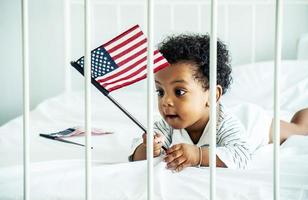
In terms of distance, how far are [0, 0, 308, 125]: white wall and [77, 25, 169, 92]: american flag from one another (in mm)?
1569

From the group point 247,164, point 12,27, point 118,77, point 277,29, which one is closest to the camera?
point 277,29

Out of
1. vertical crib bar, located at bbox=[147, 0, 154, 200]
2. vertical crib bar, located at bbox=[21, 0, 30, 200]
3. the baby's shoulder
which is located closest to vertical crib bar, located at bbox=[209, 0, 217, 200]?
vertical crib bar, located at bbox=[147, 0, 154, 200]

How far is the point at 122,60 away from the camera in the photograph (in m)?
1.09

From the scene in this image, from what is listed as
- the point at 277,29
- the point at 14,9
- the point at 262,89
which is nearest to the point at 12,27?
the point at 14,9

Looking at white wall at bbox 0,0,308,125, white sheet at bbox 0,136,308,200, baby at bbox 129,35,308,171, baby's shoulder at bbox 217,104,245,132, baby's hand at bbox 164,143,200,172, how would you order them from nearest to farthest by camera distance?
white sheet at bbox 0,136,308,200 → baby's hand at bbox 164,143,200,172 → baby at bbox 129,35,308,171 → baby's shoulder at bbox 217,104,245,132 → white wall at bbox 0,0,308,125

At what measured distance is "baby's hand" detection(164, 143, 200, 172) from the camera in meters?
Result: 1.16

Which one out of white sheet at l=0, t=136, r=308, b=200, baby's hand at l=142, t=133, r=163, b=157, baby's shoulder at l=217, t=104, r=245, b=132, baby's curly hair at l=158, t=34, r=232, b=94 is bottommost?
white sheet at l=0, t=136, r=308, b=200

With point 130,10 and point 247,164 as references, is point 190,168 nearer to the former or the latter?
point 247,164

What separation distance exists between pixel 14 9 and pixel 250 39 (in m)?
1.28

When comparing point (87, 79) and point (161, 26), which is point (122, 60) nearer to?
point (87, 79)

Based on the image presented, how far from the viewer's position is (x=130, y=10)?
2.93 m

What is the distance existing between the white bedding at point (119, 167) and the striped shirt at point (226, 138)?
0.05 meters

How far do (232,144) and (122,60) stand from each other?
0.42 meters

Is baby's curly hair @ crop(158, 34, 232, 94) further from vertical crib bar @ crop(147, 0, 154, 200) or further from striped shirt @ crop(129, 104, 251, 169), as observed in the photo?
vertical crib bar @ crop(147, 0, 154, 200)
